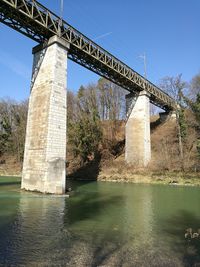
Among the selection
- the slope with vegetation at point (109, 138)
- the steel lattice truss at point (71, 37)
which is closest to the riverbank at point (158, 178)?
the slope with vegetation at point (109, 138)

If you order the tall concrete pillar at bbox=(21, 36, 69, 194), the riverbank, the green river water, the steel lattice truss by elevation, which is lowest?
the green river water

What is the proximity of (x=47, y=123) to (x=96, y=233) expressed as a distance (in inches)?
473

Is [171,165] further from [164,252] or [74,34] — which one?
[164,252]

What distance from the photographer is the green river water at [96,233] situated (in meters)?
6.62

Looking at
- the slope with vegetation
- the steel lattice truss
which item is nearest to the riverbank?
the slope with vegetation

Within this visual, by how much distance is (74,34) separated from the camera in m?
23.3

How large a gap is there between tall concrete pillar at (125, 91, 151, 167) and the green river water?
18787 millimetres

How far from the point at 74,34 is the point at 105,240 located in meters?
19.9

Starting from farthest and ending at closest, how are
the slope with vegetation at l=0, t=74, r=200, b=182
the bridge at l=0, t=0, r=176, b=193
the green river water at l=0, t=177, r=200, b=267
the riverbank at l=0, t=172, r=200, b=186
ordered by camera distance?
the slope with vegetation at l=0, t=74, r=200, b=182
the riverbank at l=0, t=172, r=200, b=186
the bridge at l=0, t=0, r=176, b=193
the green river water at l=0, t=177, r=200, b=267

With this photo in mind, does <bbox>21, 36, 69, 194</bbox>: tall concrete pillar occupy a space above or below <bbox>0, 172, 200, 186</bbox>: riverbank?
above

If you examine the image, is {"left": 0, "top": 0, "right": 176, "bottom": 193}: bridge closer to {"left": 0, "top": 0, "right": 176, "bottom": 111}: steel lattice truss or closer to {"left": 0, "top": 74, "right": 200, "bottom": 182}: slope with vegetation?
{"left": 0, "top": 0, "right": 176, "bottom": 111}: steel lattice truss

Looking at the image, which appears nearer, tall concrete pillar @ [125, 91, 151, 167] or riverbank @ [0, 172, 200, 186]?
riverbank @ [0, 172, 200, 186]

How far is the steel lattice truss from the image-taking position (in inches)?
757

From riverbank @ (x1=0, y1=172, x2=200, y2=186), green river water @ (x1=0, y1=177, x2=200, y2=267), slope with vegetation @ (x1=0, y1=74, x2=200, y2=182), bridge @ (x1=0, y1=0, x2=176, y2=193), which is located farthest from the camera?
slope with vegetation @ (x1=0, y1=74, x2=200, y2=182)
